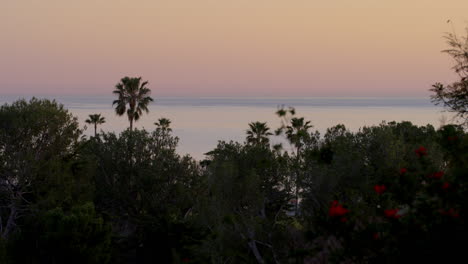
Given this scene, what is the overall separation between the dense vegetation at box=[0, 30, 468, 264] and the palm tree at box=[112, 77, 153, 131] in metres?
13.6

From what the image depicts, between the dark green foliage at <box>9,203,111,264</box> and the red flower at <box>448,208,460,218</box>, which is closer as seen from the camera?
the red flower at <box>448,208,460,218</box>

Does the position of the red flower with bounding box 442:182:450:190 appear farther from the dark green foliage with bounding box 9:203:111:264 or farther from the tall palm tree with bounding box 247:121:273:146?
the tall palm tree with bounding box 247:121:273:146

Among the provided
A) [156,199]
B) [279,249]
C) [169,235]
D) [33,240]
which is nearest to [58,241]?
[33,240]

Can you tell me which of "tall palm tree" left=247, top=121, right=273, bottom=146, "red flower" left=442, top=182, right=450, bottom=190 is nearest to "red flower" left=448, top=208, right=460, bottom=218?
"red flower" left=442, top=182, right=450, bottom=190

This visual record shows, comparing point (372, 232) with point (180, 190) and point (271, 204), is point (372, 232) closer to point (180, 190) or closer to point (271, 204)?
point (271, 204)

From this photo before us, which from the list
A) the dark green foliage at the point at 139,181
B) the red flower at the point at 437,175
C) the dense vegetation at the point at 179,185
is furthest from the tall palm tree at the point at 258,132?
the red flower at the point at 437,175

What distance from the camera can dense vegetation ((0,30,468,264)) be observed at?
60.7 ft

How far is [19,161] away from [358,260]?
39.4m

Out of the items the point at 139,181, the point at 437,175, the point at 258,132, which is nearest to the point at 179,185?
the point at 139,181

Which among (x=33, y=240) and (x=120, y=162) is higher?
(x=120, y=162)

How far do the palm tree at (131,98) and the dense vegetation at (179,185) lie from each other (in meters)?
13.6

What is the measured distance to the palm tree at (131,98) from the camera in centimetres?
6781

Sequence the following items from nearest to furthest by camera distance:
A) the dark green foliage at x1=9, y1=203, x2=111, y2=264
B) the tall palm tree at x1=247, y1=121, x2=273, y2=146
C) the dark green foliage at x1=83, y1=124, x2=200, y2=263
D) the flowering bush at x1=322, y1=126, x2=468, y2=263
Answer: the flowering bush at x1=322, y1=126, x2=468, y2=263 → the dark green foliage at x1=9, y1=203, x2=111, y2=264 → the dark green foliage at x1=83, y1=124, x2=200, y2=263 → the tall palm tree at x1=247, y1=121, x2=273, y2=146

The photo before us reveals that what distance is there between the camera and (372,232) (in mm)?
7832
